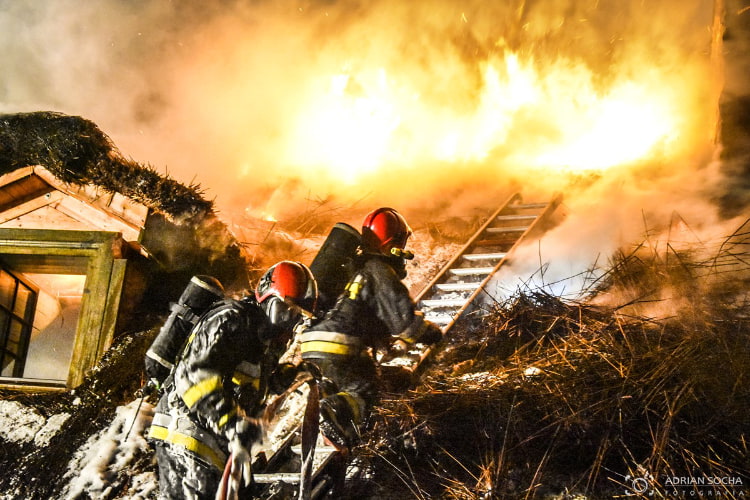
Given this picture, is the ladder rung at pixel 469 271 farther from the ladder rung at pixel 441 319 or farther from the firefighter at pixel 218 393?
the firefighter at pixel 218 393

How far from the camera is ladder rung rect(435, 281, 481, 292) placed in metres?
6.14

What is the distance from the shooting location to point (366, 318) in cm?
411

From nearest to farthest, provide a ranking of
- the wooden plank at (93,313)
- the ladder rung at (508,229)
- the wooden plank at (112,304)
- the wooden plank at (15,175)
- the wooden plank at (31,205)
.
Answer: the wooden plank at (93,313) < the wooden plank at (112,304) < the wooden plank at (15,175) < the wooden plank at (31,205) < the ladder rung at (508,229)

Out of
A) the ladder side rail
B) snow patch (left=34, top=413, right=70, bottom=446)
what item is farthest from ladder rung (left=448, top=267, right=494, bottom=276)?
snow patch (left=34, top=413, right=70, bottom=446)

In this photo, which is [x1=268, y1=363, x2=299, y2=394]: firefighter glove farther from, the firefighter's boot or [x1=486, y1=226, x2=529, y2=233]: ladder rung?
[x1=486, y1=226, x2=529, y2=233]: ladder rung

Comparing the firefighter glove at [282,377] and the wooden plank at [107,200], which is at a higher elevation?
the wooden plank at [107,200]

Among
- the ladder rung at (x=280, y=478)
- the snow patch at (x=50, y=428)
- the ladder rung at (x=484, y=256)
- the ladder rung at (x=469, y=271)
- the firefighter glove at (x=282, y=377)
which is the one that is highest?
the ladder rung at (x=484, y=256)

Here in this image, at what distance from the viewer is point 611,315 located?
4.21m

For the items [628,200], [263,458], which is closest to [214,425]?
[263,458]

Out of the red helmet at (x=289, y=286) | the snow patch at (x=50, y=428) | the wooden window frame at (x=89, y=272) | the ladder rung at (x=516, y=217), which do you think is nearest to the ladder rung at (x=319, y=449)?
the red helmet at (x=289, y=286)

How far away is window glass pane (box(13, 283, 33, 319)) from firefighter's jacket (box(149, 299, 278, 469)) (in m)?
5.31

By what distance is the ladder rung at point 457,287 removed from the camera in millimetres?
6137

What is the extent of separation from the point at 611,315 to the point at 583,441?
150 centimetres

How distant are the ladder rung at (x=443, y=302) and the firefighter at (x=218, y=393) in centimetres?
304
